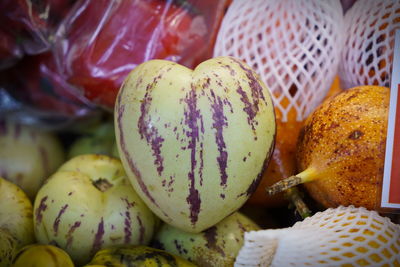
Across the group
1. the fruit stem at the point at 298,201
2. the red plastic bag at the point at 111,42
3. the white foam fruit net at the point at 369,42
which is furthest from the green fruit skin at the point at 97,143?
the white foam fruit net at the point at 369,42

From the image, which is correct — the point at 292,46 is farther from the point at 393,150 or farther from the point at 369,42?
the point at 393,150

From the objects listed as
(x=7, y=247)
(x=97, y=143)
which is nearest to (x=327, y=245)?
(x=7, y=247)

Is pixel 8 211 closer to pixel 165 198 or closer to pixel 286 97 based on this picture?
→ pixel 165 198

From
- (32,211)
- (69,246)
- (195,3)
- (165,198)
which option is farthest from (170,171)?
(195,3)

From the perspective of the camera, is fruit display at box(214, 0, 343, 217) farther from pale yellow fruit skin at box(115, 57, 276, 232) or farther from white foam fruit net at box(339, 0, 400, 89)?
pale yellow fruit skin at box(115, 57, 276, 232)

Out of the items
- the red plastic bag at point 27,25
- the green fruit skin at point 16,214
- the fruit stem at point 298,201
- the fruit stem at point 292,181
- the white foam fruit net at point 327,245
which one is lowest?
the green fruit skin at point 16,214

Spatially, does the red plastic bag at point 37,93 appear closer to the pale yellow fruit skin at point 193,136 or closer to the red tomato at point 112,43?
the red tomato at point 112,43

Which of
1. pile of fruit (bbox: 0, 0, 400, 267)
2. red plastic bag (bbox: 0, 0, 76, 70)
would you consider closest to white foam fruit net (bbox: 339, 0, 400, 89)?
pile of fruit (bbox: 0, 0, 400, 267)

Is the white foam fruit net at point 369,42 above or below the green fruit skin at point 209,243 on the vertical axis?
above
